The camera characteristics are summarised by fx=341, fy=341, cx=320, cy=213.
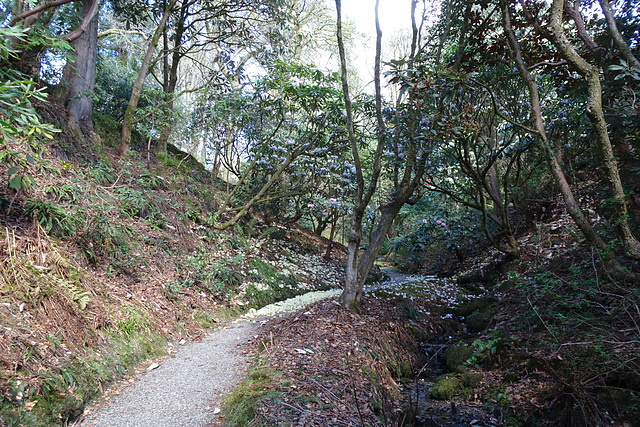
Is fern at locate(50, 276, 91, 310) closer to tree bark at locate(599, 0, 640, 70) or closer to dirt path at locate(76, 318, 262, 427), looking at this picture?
dirt path at locate(76, 318, 262, 427)

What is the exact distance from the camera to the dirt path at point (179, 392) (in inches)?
109

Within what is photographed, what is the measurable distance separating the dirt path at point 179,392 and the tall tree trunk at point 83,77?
572cm

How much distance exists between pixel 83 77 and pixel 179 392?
7084mm

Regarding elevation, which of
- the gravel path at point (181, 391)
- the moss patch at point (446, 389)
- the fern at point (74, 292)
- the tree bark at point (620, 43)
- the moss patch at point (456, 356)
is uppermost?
the tree bark at point (620, 43)

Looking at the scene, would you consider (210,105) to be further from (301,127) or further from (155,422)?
(155,422)

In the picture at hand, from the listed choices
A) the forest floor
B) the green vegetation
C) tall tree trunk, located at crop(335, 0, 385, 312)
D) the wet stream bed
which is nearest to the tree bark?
the forest floor

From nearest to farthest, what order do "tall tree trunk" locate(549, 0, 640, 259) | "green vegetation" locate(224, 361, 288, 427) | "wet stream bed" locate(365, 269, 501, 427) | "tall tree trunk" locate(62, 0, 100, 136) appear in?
"green vegetation" locate(224, 361, 288, 427)
"tall tree trunk" locate(549, 0, 640, 259)
"wet stream bed" locate(365, 269, 501, 427)
"tall tree trunk" locate(62, 0, 100, 136)

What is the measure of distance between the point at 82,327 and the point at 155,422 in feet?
4.52

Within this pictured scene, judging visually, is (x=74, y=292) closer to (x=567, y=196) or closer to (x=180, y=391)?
(x=180, y=391)

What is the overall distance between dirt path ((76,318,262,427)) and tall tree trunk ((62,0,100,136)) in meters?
5.72

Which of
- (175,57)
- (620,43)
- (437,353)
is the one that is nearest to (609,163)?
(620,43)

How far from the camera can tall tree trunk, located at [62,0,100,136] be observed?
706cm

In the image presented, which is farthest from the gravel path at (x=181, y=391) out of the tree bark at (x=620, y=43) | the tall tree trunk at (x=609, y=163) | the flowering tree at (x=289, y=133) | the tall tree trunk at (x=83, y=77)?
the tall tree trunk at (x=83, y=77)

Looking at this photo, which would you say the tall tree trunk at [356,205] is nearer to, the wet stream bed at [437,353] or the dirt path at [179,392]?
the wet stream bed at [437,353]
